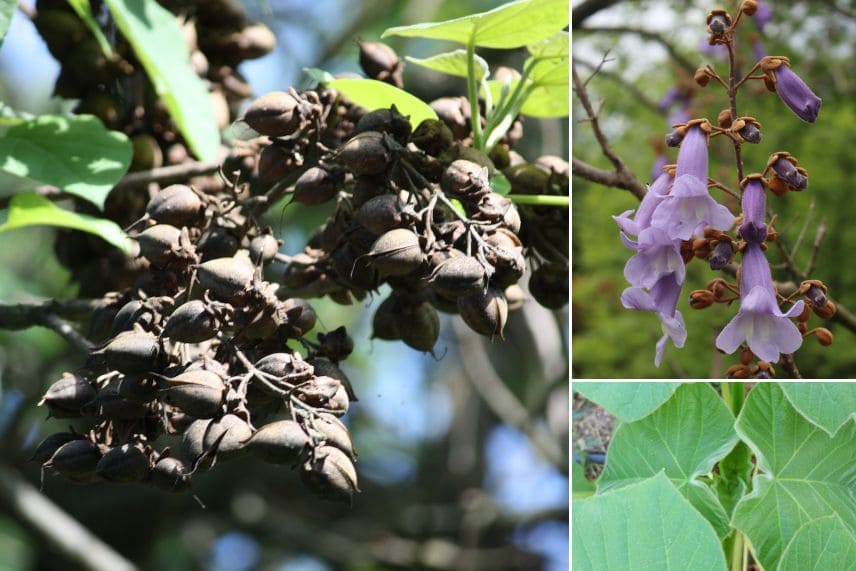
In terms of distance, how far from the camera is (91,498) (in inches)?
133

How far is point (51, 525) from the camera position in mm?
2174

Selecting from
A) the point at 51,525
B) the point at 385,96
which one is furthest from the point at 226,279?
the point at 51,525

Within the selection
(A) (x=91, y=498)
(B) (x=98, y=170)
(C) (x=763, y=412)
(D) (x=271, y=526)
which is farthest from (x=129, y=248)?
→ (A) (x=91, y=498)

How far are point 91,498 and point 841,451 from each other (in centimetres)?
289

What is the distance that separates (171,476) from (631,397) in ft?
1.41

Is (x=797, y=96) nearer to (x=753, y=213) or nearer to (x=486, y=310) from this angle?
(x=753, y=213)

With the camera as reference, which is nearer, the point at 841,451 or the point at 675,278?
the point at 841,451

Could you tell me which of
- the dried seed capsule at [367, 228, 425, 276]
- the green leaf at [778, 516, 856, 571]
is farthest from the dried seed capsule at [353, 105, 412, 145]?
the green leaf at [778, 516, 856, 571]

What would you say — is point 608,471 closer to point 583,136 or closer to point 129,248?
point 129,248

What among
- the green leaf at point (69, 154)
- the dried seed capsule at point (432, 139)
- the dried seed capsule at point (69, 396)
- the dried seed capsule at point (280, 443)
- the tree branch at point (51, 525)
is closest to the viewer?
the dried seed capsule at point (280, 443)

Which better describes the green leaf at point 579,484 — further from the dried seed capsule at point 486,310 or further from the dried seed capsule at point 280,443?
the dried seed capsule at point 280,443

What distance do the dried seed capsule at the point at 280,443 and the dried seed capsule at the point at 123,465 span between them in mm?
108

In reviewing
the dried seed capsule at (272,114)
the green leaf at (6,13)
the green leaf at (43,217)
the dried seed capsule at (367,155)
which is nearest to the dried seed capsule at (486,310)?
the dried seed capsule at (367,155)

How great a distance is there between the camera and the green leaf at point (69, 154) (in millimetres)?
1071
